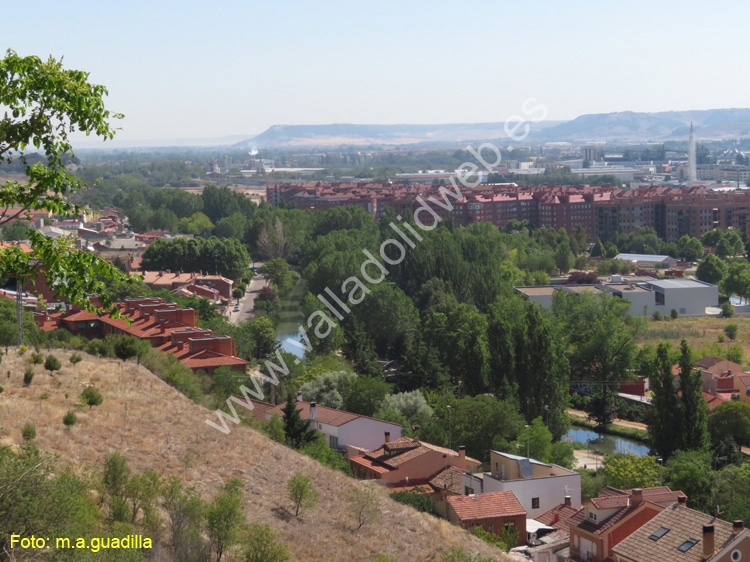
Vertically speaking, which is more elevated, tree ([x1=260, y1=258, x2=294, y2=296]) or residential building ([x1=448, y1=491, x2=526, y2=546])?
residential building ([x1=448, y1=491, x2=526, y2=546])

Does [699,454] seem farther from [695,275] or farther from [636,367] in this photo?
[695,275]

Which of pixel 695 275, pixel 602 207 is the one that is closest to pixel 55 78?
pixel 695 275

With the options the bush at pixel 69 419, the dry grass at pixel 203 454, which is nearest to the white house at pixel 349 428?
the dry grass at pixel 203 454

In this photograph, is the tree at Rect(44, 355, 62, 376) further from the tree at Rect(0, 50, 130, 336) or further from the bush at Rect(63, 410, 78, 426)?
the tree at Rect(0, 50, 130, 336)

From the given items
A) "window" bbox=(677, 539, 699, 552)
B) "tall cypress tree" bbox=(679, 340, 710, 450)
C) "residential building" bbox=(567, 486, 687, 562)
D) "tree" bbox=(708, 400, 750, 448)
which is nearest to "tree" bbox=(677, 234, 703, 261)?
"tree" bbox=(708, 400, 750, 448)

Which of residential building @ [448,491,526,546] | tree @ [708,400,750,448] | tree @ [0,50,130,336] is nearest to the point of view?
tree @ [0,50,130,336]

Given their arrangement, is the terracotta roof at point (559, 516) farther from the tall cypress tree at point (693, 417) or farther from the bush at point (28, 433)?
the bush at point (28, 433)

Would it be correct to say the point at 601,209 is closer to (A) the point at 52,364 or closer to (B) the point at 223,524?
(A) the point at 52,364
